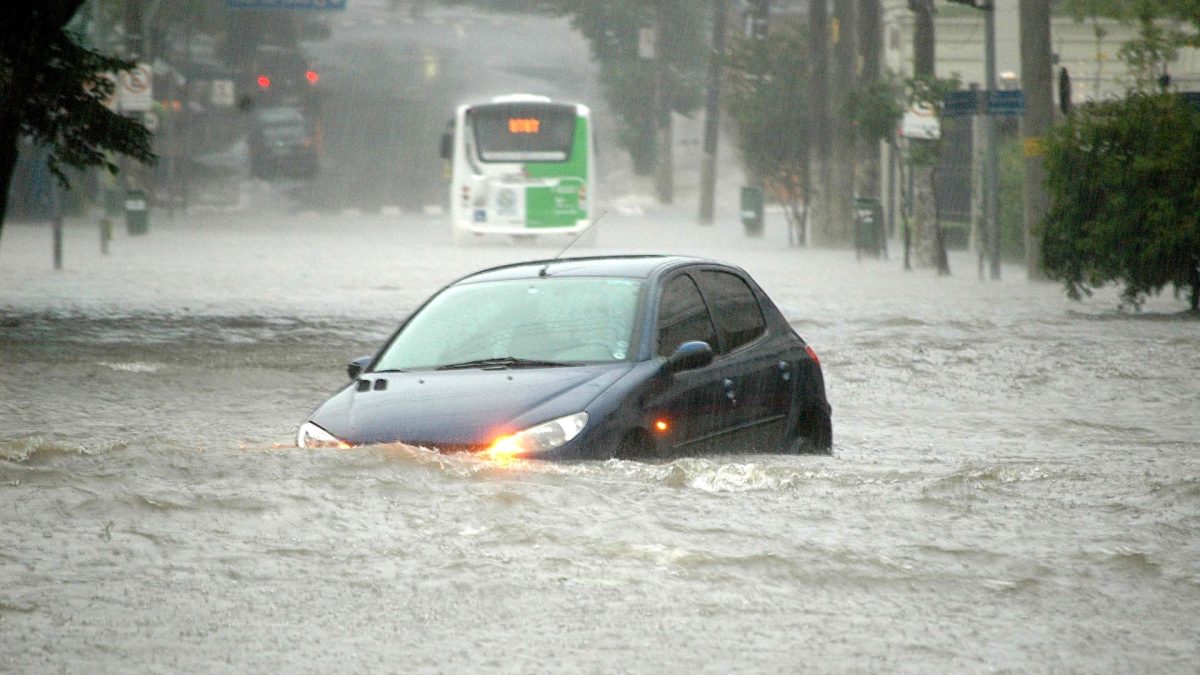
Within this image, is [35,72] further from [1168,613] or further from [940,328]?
[1168,613]

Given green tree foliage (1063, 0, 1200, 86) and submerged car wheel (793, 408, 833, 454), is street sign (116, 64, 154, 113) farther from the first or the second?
submerged car wheel (793, 408, 833, 454)

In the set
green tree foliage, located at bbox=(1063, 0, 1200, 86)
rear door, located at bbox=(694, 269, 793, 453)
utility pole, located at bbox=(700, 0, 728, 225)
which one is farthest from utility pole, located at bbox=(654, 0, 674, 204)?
rear door, located at bbox=(694, 269, 793, 453)

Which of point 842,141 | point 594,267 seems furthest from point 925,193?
point 594,267

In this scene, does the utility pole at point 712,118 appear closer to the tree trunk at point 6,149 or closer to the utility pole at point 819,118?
the utility pole at point 819,118

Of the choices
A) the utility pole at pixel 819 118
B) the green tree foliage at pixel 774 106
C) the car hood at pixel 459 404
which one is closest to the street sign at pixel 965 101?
the utility pole at pixel 819 118

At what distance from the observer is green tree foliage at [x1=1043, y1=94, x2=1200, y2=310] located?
22.8 metres

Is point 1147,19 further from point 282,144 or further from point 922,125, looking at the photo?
point 282,144

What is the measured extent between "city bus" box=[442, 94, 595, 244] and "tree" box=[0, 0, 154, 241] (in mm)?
23761

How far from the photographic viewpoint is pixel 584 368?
975cm

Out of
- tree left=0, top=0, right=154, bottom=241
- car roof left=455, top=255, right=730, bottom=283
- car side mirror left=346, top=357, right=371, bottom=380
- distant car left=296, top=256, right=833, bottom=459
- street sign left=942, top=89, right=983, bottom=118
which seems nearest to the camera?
distant car left=296, top=256, right=833, bottom=459

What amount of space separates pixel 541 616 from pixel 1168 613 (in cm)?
204

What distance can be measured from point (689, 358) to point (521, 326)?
0.96 meters

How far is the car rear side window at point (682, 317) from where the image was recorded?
10.2 metres

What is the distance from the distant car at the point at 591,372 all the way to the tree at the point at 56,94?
32.3 feet
